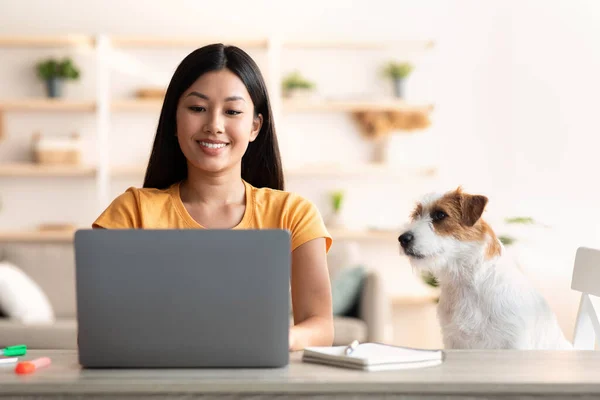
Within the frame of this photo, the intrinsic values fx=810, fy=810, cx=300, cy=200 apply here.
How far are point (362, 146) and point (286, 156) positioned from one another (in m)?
0.53

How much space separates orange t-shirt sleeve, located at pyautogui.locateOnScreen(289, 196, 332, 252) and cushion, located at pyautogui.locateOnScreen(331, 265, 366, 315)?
2474 mm

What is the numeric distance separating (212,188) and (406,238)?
48 cm

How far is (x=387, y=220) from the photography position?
5.54 meters

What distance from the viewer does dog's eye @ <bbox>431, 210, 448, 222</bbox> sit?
6.27 feet

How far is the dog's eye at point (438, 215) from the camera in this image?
6.27 ft

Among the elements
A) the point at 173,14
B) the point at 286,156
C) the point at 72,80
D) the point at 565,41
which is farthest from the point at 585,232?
the point at 72,80

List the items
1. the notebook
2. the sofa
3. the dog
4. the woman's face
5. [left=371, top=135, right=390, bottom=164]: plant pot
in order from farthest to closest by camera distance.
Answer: [left=371, top=135, right=390, bottom=164]: plant pot → the sofa → the woman's face → the dog → the notebook

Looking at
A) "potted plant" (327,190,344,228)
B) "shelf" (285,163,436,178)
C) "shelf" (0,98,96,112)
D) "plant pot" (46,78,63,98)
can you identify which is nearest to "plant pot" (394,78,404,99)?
"shelf" (285,163,436,178)

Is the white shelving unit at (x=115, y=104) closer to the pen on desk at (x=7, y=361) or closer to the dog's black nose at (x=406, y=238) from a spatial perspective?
the dog's black nose at (x=406, y=238)

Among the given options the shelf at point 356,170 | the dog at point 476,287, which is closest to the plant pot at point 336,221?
the shelf at point 356,170

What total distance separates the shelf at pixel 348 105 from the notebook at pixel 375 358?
3.93 meters

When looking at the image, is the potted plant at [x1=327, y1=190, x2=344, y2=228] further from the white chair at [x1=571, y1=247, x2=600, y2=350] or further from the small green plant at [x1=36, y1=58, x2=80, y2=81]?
the white chair at [x1=571, y1=247, x2=600, y2=350]

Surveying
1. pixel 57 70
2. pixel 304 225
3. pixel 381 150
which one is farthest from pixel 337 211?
pixel 304 225

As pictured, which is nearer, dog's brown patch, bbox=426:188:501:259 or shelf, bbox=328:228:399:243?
dog's brown patch, bbox=426:188:501:259
